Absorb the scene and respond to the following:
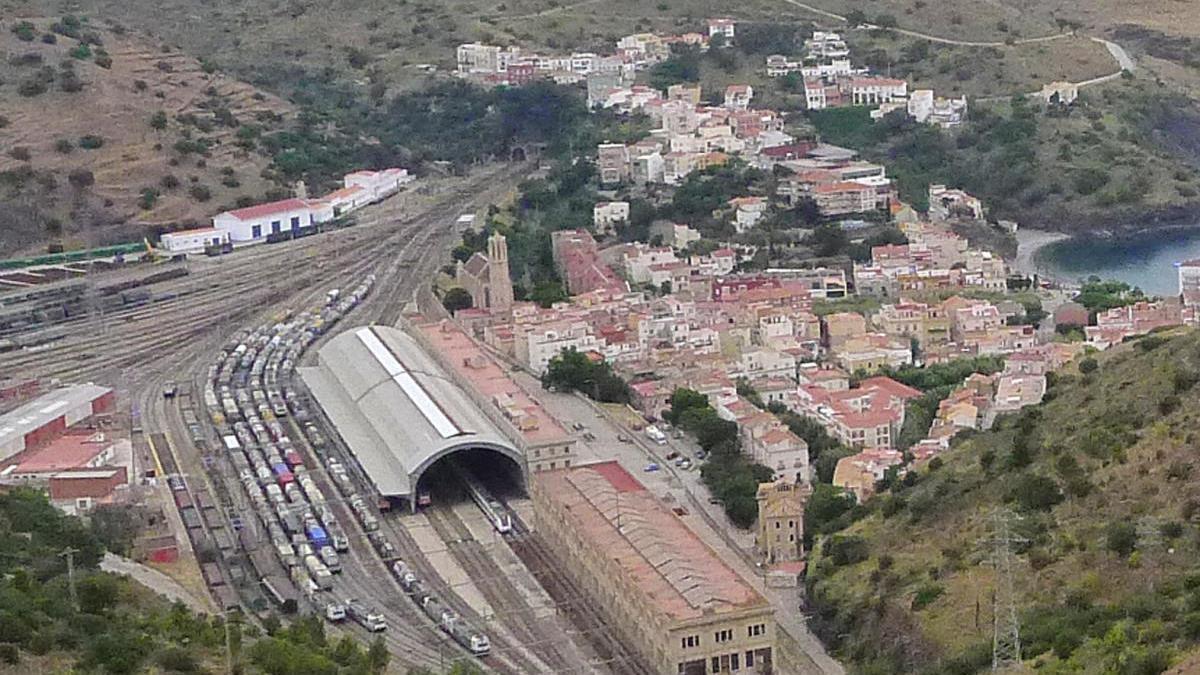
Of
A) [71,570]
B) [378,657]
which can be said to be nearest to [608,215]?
[378,657]

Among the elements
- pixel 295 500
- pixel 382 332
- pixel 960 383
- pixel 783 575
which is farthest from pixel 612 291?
pixel 783 575

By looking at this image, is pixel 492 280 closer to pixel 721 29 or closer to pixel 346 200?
pixel 346 200

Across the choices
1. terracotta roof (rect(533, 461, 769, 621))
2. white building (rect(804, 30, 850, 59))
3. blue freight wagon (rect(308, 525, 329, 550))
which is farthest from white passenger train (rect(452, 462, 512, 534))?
white building (rect(804, 30, 850, 59))

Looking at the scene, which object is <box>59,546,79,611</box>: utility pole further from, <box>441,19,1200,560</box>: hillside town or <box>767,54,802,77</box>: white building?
<box>767,54,802,77</box>: white building

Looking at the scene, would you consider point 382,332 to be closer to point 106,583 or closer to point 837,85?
point 106,583

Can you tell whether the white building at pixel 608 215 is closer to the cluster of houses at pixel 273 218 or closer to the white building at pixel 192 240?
the cluster of houses at pixel 273 218
